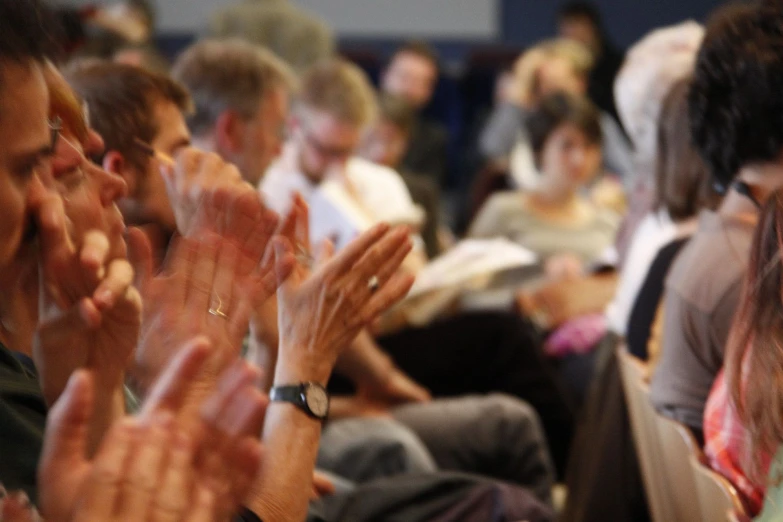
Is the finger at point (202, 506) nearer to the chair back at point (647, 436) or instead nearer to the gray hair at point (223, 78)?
the chair back at point (647, 436)

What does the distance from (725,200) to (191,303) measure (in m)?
0.99

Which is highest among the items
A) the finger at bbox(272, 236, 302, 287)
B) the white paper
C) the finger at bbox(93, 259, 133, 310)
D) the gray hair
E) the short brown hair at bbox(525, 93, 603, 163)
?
the finger at bbox(93, 259, 133, 310)

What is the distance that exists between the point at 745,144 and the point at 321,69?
1.73 metres

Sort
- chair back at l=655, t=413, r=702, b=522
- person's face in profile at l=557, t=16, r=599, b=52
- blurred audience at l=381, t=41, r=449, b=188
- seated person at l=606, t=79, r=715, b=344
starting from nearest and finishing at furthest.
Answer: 1. chair back at l=655, t=413, r=702, b=522
2. seated person at l=606, t=79, r=715, b=344
3. blurred audience at l=381, t=41, r=449, b=188
4. person's face in profile at l=557, t=16, r=599, b=52

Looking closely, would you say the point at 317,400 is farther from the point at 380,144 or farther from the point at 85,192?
the point at 380,144

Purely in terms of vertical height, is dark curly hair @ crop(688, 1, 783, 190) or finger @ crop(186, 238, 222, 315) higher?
dark curly hair @ crop(688, 1, 783, 190)

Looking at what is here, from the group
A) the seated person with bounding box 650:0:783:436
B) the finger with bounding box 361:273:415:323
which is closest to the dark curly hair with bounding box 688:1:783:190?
the seated person with bounding box 650:0:783:436

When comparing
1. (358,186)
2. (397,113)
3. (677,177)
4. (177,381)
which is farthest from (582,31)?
(177,381)

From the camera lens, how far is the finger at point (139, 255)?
1157mm

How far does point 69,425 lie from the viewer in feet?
2.35

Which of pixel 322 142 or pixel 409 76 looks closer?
pixel 322 142

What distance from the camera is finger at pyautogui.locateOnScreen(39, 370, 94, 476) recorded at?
705mm

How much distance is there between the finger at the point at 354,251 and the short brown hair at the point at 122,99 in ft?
1.46

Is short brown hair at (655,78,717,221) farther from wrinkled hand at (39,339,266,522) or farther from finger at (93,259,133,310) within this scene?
wrinkled hand at (39,339,266,522)
